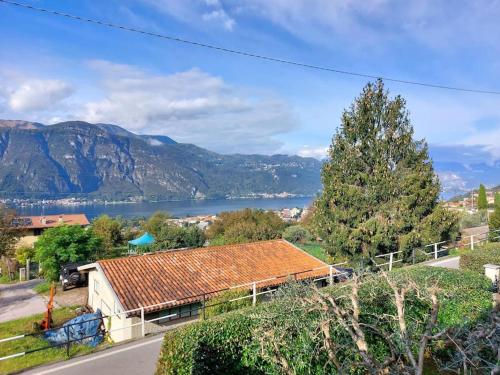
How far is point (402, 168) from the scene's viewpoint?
20.0 meters

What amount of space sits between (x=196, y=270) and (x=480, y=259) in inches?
462

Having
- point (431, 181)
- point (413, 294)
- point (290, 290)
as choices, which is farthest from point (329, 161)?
point (290, 290)

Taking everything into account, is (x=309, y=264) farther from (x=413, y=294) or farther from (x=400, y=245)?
(x=413, y=294)

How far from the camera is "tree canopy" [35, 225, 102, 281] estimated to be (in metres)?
25.9

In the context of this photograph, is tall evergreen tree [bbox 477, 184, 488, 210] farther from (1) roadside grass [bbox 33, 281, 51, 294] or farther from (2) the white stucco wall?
(1) roadside grass [bbox 33, 281, 51, 294]

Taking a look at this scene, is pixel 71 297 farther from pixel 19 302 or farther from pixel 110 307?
pixel 110 307

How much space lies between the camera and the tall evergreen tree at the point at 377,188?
18.8 meters

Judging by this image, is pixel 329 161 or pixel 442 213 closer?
pixel 442 213

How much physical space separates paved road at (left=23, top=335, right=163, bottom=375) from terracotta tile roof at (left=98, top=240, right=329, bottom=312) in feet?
14.8

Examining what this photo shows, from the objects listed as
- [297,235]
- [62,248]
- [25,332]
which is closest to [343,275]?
[25,332]

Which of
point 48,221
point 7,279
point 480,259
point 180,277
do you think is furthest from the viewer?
point 48,221

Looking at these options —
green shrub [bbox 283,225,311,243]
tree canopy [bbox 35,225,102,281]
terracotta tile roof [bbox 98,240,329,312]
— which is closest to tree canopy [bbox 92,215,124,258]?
tree canopy [bbox 35,225,102,281]

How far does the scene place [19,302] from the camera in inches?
898

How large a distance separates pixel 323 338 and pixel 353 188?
13.7 meters
